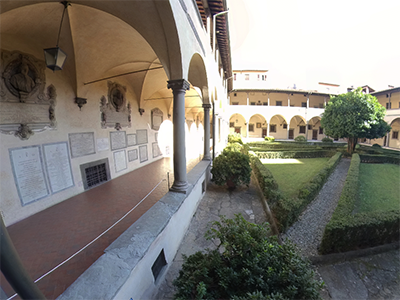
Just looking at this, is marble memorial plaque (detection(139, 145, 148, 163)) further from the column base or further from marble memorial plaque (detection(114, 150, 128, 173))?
the column base

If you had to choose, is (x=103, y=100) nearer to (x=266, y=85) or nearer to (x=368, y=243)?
(x=368, y=243)

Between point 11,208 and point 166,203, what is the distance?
3.49m

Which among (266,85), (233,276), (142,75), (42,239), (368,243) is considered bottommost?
(368,243)

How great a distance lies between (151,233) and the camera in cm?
296

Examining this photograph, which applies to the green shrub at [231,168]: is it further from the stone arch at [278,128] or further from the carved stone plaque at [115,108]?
the stone arch at [278,128]

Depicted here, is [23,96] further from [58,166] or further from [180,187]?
[180,187]

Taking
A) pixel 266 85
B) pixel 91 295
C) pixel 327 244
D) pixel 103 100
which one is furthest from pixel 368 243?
pixel 266 85

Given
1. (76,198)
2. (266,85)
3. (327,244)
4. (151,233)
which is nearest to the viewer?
(151,233)

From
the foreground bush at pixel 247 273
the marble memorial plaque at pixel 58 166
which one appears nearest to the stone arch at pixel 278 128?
the marble memorial plaque at pixel 58 166

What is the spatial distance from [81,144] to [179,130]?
3.72m

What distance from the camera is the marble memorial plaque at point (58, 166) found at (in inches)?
197

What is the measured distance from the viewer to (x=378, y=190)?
7.98 metres

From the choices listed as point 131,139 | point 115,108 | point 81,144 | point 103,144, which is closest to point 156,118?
point 131,139

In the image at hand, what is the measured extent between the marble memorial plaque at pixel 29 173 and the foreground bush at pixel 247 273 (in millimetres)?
4408
